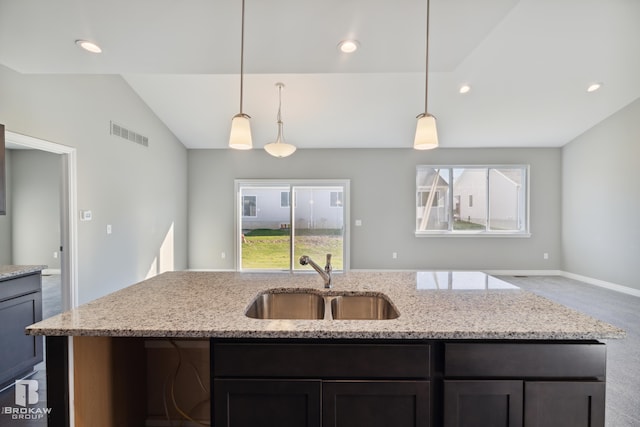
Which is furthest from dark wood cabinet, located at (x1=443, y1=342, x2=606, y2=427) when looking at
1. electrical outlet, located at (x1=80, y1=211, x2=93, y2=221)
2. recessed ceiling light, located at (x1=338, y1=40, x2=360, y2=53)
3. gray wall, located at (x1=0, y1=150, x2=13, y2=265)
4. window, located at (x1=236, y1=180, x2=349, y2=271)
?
gray wall, located at (x1=0, y1=150, x2=13, y2=265)

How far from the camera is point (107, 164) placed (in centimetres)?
355

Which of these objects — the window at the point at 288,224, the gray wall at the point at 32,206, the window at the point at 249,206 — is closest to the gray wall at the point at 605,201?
the window at the point at 288,224

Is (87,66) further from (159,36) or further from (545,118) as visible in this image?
(545,118)

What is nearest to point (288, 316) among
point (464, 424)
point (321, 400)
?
point (321, 400)

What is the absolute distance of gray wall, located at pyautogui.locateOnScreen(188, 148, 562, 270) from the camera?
556 cm

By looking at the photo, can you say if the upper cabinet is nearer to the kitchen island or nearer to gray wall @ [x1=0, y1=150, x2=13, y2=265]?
the kitchen island

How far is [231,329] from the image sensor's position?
3.44 ft

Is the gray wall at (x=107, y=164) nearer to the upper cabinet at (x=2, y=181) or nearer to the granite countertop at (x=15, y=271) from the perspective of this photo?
the upper cabinet at (x=2, y=181)

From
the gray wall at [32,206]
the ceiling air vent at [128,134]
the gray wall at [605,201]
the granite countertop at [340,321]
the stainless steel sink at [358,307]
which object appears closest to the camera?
the granite countertop at [340,321]

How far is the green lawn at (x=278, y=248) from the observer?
5.73 m

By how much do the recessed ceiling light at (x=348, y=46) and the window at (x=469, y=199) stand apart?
3.89 metres

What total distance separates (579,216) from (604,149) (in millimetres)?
1197

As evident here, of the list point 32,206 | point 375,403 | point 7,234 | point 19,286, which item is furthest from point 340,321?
point 7,234

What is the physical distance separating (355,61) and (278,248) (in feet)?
13.5
